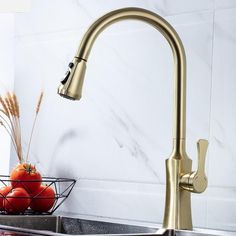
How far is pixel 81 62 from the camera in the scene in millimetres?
1284

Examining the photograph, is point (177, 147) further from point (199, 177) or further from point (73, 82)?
point (73, 82)

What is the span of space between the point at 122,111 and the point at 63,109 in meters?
0.22

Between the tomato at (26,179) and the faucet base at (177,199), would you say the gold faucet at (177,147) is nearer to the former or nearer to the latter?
the faucet base at (177,199)

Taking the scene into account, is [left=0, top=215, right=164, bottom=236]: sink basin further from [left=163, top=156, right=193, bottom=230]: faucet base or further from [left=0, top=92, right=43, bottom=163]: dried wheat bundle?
[left=0, top=92, right=43, bottom=163]: dried wheat bundle

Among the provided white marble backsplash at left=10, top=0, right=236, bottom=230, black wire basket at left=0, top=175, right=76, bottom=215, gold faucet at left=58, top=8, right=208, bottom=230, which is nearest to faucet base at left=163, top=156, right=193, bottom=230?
gold faucet at left=58, top=8, right=208, bottom=230

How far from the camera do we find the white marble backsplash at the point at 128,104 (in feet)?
4.65

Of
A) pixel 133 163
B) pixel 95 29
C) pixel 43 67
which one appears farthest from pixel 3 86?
pixel 95 29

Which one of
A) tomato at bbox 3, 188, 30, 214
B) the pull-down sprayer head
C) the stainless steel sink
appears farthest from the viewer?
tomato at bbox 3, 188, 30, 214

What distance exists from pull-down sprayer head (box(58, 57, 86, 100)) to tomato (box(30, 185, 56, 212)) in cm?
40

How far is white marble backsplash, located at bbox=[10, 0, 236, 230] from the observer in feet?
4.65

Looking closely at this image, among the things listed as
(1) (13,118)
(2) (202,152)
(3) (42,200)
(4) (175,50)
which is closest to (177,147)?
(2) (202,152)

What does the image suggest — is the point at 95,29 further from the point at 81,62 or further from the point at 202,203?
the point at 202,203

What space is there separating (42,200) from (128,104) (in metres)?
0.30

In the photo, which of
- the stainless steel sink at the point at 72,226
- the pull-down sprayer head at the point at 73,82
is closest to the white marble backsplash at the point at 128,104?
the stainless steel sink at the point at 72,226
